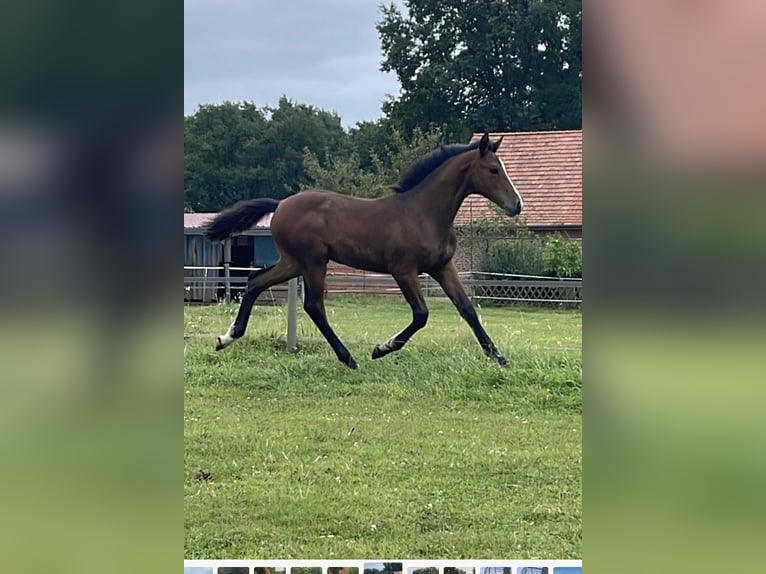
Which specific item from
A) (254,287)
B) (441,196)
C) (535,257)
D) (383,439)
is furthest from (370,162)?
(383,439)

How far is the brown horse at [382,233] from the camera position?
3703 mm

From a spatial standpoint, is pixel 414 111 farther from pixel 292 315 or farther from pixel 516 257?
pixel 292 315

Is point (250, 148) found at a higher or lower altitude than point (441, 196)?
higher

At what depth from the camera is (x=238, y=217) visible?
3.77 m

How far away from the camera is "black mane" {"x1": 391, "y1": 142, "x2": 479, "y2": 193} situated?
12.0ft

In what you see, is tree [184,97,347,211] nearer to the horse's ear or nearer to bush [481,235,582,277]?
the horse's ear

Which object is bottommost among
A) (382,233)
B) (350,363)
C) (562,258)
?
(350,363)

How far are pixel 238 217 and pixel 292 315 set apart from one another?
618mm

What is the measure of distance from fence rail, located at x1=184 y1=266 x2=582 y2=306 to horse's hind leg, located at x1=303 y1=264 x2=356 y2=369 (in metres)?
0.10
